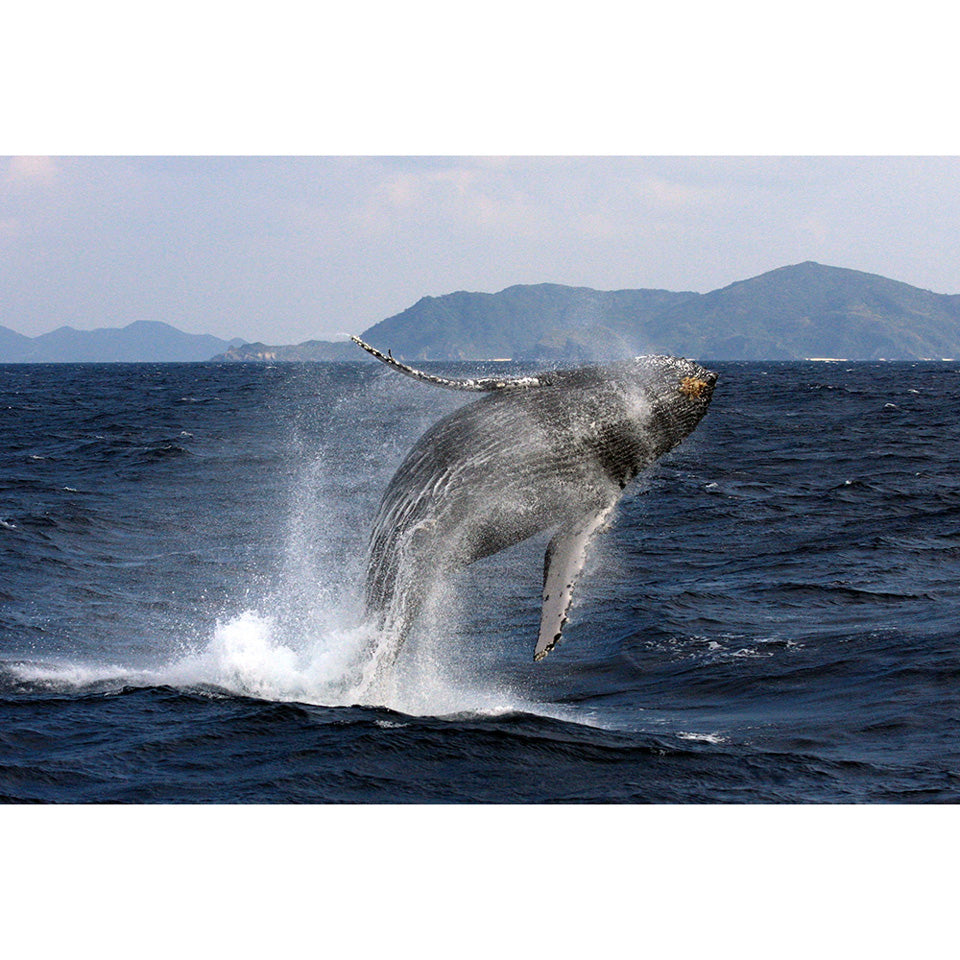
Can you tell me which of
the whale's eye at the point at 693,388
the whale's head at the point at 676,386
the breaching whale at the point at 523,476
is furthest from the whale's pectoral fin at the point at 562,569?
the whale's eye at the point at 693,388

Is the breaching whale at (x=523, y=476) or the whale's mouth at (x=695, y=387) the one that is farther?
the whale's mouth at (x=695, y=387)

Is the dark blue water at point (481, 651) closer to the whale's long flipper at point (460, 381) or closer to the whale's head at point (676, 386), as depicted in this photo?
the whale's long flipper at point (460, 381)

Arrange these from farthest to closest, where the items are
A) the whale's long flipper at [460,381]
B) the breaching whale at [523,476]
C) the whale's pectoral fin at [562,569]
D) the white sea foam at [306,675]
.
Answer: the white sea foam at [306,675], the breaching whale at [523,476], the whale's pectoral fin at [562,569], the whale's long flipper at [460,381]

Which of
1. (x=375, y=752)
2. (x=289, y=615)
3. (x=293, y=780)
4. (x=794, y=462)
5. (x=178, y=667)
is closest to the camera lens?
(x=293, y=780)

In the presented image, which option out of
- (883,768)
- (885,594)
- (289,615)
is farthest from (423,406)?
(885,594)

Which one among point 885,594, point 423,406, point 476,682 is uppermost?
point 423,406

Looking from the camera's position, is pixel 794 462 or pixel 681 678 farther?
pixel 794 462

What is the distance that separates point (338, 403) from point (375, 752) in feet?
176

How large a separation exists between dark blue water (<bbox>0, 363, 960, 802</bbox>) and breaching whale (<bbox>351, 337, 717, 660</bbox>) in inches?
50.1

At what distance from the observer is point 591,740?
10.4 meters

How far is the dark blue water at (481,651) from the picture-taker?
9.45 meters

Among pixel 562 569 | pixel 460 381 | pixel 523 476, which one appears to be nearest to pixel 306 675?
pixel 562 569

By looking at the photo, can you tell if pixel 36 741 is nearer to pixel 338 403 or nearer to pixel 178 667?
pixel 178 667

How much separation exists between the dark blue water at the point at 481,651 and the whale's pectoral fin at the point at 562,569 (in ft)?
4.22
